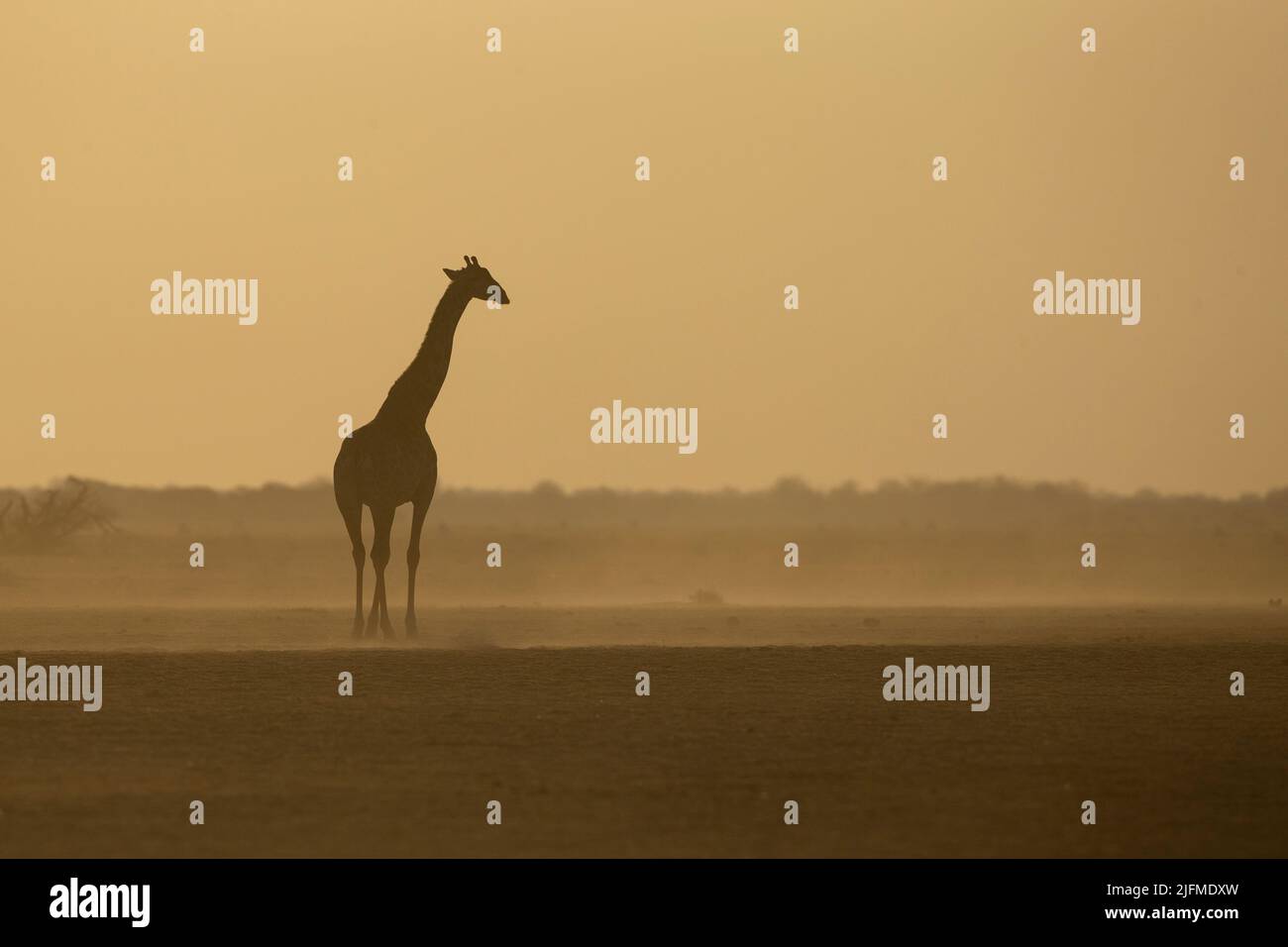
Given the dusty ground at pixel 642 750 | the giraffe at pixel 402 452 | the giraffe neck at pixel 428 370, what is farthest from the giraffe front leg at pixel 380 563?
the giraffe neck at pixel 428 370

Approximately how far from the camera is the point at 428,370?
29.2 meters

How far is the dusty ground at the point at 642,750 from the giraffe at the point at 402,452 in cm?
115

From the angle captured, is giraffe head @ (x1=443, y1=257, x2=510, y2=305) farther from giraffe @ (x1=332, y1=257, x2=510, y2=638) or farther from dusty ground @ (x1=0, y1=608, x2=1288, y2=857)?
dusty ground @ (x1=0, y1=608, x2=1288, y2=857)

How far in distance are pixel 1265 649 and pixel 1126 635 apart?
2503 millimetres

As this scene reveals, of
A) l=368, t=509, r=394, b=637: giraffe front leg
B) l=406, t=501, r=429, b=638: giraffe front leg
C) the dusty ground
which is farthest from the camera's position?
l=406, t=501, r=429, b=638: giraffe front leg

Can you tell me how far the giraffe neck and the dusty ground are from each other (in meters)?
3.07

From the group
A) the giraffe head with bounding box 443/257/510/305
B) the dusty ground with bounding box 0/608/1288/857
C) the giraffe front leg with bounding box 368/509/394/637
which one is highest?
the giraffe head with bounding box 443/257/510/305

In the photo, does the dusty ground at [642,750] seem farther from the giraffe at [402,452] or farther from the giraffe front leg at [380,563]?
the giraffe at [402,452]

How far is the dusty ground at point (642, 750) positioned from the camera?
14.9m

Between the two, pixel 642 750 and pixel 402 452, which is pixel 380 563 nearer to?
pixel 402 452

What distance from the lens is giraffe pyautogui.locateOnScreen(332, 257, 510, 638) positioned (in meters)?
28.6

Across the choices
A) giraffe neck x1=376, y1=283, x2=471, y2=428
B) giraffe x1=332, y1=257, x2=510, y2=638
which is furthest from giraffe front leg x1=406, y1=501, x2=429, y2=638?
giraffe neck x1=376, y1=283, x2=471, y2=428

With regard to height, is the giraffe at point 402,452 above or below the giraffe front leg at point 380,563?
above

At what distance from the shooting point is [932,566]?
5575cm
